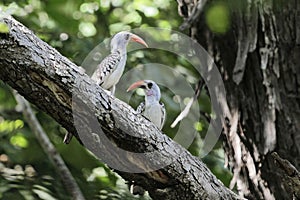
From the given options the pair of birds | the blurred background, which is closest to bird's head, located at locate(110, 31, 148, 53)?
the pair of birds

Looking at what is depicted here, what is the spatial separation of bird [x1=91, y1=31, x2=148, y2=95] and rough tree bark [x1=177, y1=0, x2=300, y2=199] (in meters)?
0.33

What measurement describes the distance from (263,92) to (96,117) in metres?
1.18

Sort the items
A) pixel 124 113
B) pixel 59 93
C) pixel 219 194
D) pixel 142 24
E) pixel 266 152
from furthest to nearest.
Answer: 1. pixel 142 24
2. pixel 266 152
3. pixel 219 194
4. pixel 124 113
5. pixel 59 93

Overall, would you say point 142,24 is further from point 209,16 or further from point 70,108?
point 70,108

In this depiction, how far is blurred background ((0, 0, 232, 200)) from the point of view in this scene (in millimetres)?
2807

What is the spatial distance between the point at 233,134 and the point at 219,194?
736mm

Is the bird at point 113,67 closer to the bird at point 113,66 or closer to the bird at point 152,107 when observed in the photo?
the bird at point 113,66

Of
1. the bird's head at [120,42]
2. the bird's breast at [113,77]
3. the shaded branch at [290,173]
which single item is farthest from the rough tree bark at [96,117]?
the bird's head at [120,42]

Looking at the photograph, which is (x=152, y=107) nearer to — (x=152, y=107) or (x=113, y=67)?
(x=152, y=107)

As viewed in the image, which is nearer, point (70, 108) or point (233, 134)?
point (70, 108)

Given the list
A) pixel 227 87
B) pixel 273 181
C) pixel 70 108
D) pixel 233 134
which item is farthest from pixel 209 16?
pixel 70 108

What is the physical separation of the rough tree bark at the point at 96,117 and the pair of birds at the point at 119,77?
66cm

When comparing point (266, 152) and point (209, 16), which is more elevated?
point (209, 16)

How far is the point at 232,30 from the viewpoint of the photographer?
2.98m
